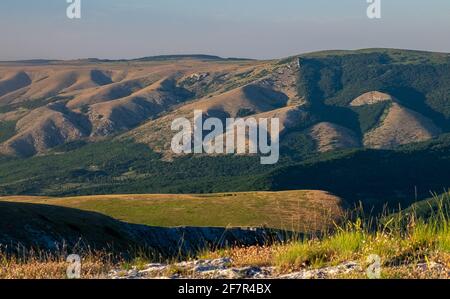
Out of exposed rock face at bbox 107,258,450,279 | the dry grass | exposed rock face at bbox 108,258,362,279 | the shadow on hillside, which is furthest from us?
the shadow on hillside

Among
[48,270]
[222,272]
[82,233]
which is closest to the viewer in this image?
[222,272]

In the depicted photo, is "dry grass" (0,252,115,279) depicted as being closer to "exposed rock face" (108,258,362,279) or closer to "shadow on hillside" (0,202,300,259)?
"exposed rock face" (108,258,362,279)

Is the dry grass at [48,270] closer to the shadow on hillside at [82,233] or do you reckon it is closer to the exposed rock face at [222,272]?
the exposed rock face at [222,272]

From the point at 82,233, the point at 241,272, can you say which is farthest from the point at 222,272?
the point at 82,233

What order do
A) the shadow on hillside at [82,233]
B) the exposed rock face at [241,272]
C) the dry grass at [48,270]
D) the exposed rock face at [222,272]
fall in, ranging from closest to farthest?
the exposed rock face at [241,272] < the exposed rock face at [222,272] < the dry grass at [48,270] < the shadow on hillside at [82,233]

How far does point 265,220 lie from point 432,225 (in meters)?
175

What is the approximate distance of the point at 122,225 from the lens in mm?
94125

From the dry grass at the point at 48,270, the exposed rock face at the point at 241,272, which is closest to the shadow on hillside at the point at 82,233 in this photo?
the dry grass at the point at 48,270

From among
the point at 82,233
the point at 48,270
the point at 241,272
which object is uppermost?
the point at 241,272

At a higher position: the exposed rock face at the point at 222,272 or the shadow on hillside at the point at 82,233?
the exposed rock face at the point at 222,272

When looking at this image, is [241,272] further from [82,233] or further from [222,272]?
[82,233]

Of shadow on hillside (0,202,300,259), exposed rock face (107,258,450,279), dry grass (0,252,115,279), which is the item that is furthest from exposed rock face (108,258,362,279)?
shadow on hillside (0,202,300,259)

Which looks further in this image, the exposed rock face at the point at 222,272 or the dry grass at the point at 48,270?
the dry grass at the point at 48,270

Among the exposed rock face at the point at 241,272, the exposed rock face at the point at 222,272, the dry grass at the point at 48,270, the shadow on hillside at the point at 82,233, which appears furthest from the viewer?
the shadow on hillside at the point at 82,233
